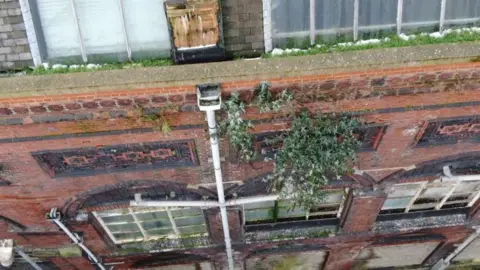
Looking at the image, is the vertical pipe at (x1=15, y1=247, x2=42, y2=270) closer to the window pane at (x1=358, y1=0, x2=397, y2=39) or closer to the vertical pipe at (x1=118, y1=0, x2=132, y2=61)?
the vertical pipe at (x1=118, y1=0, x2=132, y2=61)

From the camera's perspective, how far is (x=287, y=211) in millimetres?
9414

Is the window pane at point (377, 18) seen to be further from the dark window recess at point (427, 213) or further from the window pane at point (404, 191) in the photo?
the dark window recess at point (427, 213)

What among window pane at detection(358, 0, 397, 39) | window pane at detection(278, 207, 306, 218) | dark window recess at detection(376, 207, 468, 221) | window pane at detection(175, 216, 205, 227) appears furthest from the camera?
dark window recess at detection(376, 207, 468, 221)

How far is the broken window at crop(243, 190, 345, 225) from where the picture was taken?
908 cm

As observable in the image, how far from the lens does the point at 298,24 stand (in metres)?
5.89

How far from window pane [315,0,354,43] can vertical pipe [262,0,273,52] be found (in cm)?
62

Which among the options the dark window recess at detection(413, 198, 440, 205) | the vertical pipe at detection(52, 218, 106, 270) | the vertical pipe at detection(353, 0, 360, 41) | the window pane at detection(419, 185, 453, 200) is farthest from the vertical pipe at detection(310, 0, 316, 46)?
the dark window recess at detection(413, 198, 440, 205)

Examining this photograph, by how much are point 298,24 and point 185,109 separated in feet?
6.01

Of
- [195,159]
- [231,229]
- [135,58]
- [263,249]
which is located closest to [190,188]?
[195,159]

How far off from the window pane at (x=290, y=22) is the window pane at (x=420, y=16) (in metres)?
1.30

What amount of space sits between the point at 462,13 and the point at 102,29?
463 centimetres

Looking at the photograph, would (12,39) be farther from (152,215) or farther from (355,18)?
(152,215)

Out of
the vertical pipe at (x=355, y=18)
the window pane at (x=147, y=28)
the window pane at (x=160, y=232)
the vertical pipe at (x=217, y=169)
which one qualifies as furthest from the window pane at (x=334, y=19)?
the window pane at (x=160, y=232)

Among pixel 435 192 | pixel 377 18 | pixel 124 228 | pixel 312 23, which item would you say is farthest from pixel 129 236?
pixel 377 18
